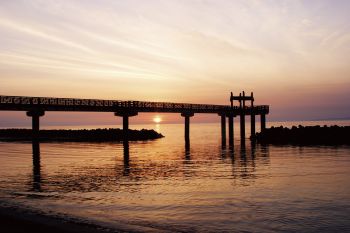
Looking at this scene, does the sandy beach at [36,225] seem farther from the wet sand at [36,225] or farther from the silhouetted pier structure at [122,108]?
the silhouetted pier structure at [122,108]

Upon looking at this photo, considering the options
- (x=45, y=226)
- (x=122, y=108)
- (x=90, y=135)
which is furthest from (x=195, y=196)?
(x=90, y=135)

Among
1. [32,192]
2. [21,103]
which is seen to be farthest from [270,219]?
[21,103]

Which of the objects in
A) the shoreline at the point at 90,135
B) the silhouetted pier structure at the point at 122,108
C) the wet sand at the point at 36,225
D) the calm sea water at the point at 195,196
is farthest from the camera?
the shoreline at the point at 90,135

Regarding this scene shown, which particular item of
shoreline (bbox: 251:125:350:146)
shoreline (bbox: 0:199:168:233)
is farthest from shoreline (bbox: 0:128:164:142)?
shoreline (bbox: 0:199:168:233)

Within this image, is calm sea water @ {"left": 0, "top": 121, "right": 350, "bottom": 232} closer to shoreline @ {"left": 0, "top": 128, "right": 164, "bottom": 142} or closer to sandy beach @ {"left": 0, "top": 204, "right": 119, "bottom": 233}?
sandy beach @ {"left": 0, "top": 204, "right": 119, "bottom": 233}

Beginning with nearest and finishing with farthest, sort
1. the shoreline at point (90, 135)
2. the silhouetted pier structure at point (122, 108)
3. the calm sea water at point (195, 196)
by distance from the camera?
1. the calm sea water at point (195, 196)
2. the silhouetted pier structure at point (122, 108)
3. the shoreline at point (90, 135)

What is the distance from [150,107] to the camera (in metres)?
64.3

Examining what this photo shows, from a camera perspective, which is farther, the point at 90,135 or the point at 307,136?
the point at 90,135

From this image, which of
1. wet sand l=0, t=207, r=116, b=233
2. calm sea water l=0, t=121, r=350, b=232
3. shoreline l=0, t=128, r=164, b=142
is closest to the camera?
wet sand l=0, t=207, r=116, b=233

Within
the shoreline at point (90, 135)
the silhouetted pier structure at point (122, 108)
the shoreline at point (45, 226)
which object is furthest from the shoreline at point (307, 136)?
the shoreline at point (45, 226)

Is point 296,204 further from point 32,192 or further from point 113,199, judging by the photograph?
point 32,192

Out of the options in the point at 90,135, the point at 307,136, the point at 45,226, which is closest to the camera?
the point at 45,226

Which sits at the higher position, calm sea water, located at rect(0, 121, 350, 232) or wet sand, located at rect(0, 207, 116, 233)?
wet sand, located at rect(0, 207, 116, 233)

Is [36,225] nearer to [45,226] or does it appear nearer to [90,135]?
[45,226]
